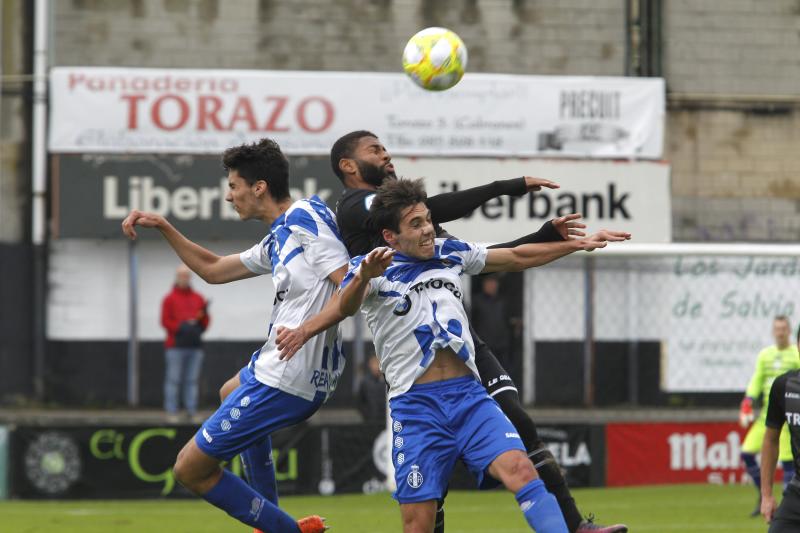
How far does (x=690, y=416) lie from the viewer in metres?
16.3

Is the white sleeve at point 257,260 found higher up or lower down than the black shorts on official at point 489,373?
higher up

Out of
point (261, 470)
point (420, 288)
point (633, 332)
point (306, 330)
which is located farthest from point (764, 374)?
point (306, 330)

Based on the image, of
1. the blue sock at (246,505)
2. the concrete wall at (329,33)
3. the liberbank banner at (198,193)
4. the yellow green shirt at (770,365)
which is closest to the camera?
the blue sock at (246,505)

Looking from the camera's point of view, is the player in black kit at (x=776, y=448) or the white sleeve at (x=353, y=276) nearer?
the white sleeve at (x=353, y=276)

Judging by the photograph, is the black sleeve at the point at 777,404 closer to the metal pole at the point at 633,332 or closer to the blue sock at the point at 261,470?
the blue sock at the point at 261,470

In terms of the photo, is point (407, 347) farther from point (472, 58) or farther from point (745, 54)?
point (745, 54)

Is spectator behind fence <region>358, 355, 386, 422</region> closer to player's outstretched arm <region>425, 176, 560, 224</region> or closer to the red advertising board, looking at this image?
the red advertising board

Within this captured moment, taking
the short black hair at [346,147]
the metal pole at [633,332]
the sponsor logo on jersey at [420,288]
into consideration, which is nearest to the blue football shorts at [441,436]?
the sponsor logo on jersey at [420,288]

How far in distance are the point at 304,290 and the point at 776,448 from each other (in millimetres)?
2406

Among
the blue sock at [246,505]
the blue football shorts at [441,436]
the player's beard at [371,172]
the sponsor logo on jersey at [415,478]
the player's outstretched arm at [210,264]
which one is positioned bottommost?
the blue sock at [246,505]

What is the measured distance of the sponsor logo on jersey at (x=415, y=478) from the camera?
20.4ft

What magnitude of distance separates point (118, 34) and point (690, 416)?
970 cm

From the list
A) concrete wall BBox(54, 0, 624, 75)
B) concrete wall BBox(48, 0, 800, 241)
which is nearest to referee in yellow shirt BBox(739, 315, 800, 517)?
concrete wall BBox(48, 0, 800, 241)

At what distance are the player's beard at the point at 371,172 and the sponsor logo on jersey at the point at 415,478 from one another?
1.56 meters
